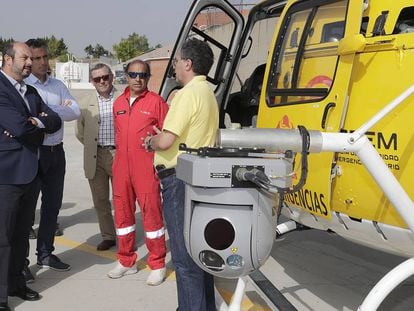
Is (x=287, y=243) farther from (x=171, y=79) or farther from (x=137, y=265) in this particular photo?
(x=171, y=79)

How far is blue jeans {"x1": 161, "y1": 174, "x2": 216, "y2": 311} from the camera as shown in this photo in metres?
2.98

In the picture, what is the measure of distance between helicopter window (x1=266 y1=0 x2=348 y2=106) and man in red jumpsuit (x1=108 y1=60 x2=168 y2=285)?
1.09 meters

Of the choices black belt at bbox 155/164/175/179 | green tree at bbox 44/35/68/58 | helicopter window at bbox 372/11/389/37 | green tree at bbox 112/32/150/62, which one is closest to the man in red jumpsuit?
black belt at bbox 155/164/175/179

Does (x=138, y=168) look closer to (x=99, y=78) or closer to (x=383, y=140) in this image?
(x=99, y=78)

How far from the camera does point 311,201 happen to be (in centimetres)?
298

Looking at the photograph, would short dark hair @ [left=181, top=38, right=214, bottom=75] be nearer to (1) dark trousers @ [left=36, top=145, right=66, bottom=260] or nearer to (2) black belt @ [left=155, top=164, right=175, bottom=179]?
(2) black belt @ [left=155, top=164, right=175, bottom=179]

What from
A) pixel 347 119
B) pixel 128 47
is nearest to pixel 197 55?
pixel 347 119

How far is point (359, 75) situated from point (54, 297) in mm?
2791

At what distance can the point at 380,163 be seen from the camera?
6.99 ft

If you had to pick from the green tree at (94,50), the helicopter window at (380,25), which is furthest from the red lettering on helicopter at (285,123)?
the green tree at (94,50)

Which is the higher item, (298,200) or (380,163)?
(380,163)

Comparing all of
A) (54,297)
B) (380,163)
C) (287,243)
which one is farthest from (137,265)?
(380,163)

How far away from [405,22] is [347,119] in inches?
25.6

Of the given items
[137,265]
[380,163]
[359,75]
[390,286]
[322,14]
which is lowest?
[137,265]
